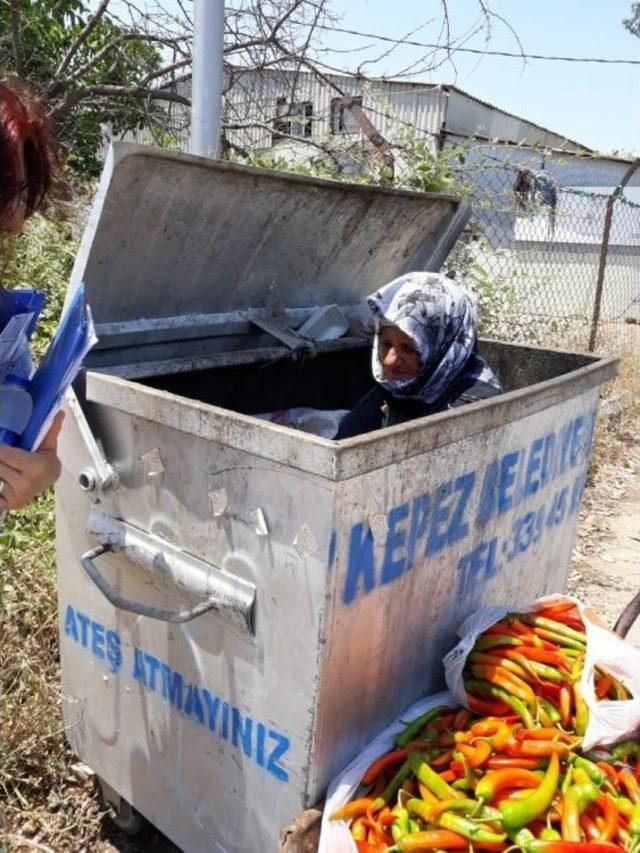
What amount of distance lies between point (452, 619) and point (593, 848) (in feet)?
1.97

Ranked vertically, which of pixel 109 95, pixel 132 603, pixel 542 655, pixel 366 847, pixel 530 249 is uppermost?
pixel 109 95

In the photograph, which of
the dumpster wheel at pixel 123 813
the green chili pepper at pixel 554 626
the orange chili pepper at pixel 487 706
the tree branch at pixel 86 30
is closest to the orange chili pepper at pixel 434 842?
the orange chili pepper at pixel 487 706

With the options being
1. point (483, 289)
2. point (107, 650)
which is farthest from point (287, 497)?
point (483, 289)

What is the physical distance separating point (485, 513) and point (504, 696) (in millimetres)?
418

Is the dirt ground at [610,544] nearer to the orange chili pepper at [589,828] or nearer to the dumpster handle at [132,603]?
the orange chili pepper at [589,828]

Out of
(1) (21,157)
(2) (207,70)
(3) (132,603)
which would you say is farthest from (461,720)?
(2) (207,70)

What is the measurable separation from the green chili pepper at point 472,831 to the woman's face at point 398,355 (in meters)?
1.25

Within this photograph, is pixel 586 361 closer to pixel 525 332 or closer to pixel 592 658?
pixel 592 658

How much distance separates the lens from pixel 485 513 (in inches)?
73.0

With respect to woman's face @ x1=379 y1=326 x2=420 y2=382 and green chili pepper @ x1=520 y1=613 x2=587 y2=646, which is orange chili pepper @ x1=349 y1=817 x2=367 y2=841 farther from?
woman's face @ x1=379 y1=326 x2=420 y2=382

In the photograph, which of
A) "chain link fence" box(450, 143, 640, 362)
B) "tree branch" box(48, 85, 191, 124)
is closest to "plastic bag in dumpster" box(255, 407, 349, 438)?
"chain link fence" box(450, 143, 640, 362)

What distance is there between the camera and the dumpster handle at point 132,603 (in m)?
1.54

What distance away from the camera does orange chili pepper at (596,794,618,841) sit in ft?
4.64

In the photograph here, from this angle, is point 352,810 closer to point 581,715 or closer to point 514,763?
point 514,763
